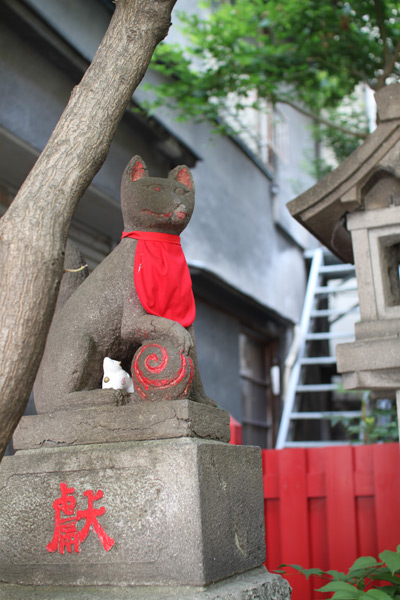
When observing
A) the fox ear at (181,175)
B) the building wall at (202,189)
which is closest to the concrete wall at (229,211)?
the building wall at (202,189)

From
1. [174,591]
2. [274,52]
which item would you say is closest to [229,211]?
[274,52]

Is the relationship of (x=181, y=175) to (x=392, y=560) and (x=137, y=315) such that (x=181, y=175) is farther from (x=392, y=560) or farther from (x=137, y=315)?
(x=392, y=560)

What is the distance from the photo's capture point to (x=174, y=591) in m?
1.97

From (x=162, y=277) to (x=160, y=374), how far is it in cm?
40

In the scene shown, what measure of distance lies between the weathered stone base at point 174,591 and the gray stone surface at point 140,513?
23 mm

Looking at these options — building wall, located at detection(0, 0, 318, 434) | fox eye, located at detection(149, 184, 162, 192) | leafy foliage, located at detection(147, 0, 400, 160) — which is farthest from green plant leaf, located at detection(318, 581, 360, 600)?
leafy foliage, located at detection(147, 0, 400, 160)

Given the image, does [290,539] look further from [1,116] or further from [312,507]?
[1,116]

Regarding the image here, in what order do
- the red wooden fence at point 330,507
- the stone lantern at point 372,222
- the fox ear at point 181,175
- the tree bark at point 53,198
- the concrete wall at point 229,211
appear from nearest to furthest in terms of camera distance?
the tree bark at point 53,198 < the fox ear at point 181,175 < the stone lantern at point 372,222 < the red wooden fence at point 330,507 < the concrete wall at point 229,211

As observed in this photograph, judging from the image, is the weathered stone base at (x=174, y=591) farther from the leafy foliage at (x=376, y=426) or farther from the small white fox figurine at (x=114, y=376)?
the leafy foliage at (x=376, y=426)

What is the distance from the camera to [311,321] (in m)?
8.77

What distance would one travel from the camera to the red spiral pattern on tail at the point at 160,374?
2.17 metres

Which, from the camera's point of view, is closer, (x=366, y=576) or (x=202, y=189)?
(x=366, y=576)

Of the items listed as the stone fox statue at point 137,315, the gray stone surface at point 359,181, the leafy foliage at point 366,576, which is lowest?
the leafy foliage at point 366,576

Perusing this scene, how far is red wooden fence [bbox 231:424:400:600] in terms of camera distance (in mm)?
3445
